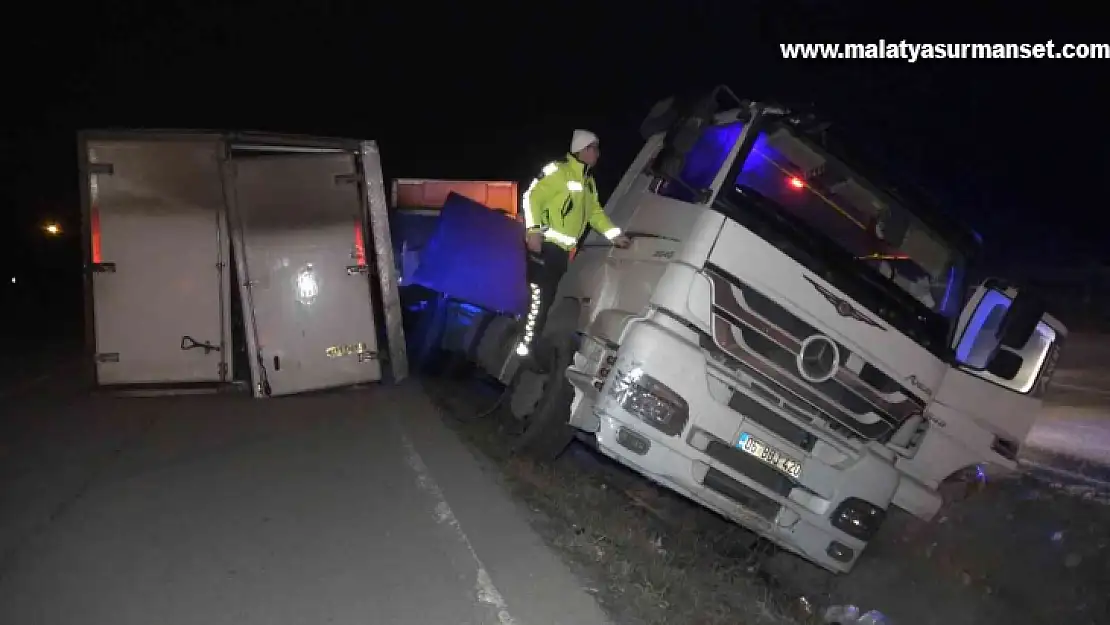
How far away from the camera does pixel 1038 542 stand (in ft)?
21.4

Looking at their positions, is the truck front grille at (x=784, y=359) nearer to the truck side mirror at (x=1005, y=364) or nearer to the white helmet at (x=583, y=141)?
the truck side mirror at (x=1005, y=364)

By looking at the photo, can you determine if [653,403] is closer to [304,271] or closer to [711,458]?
[711,458]

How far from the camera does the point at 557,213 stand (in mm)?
7133

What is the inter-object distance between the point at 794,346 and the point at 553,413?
1.73 metres

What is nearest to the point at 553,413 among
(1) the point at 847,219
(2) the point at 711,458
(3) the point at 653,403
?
(3) the point at 653,403

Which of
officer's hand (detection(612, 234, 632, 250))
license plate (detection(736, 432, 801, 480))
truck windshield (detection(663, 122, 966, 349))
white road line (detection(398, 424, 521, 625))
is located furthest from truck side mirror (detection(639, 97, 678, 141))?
white road line (detection(398, 424, 521, 625))

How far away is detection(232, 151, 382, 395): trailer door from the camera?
29.2 ft

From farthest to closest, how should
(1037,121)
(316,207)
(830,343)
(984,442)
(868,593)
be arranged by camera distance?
(1037,121)
(316,207)
(868,593)
(984,442)
(830,343)

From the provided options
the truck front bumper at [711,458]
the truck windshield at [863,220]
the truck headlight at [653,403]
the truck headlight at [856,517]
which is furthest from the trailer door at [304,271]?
the truck headlight at [856,517]

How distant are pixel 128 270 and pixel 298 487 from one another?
387cm

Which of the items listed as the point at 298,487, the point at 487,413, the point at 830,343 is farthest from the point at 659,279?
the point at 487,413

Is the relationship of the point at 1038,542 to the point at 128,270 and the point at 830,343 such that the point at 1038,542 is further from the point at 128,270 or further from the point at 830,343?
the point at 128,270

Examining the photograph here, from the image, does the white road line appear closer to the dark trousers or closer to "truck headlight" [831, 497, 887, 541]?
the dark trousers

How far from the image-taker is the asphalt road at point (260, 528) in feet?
14.1
